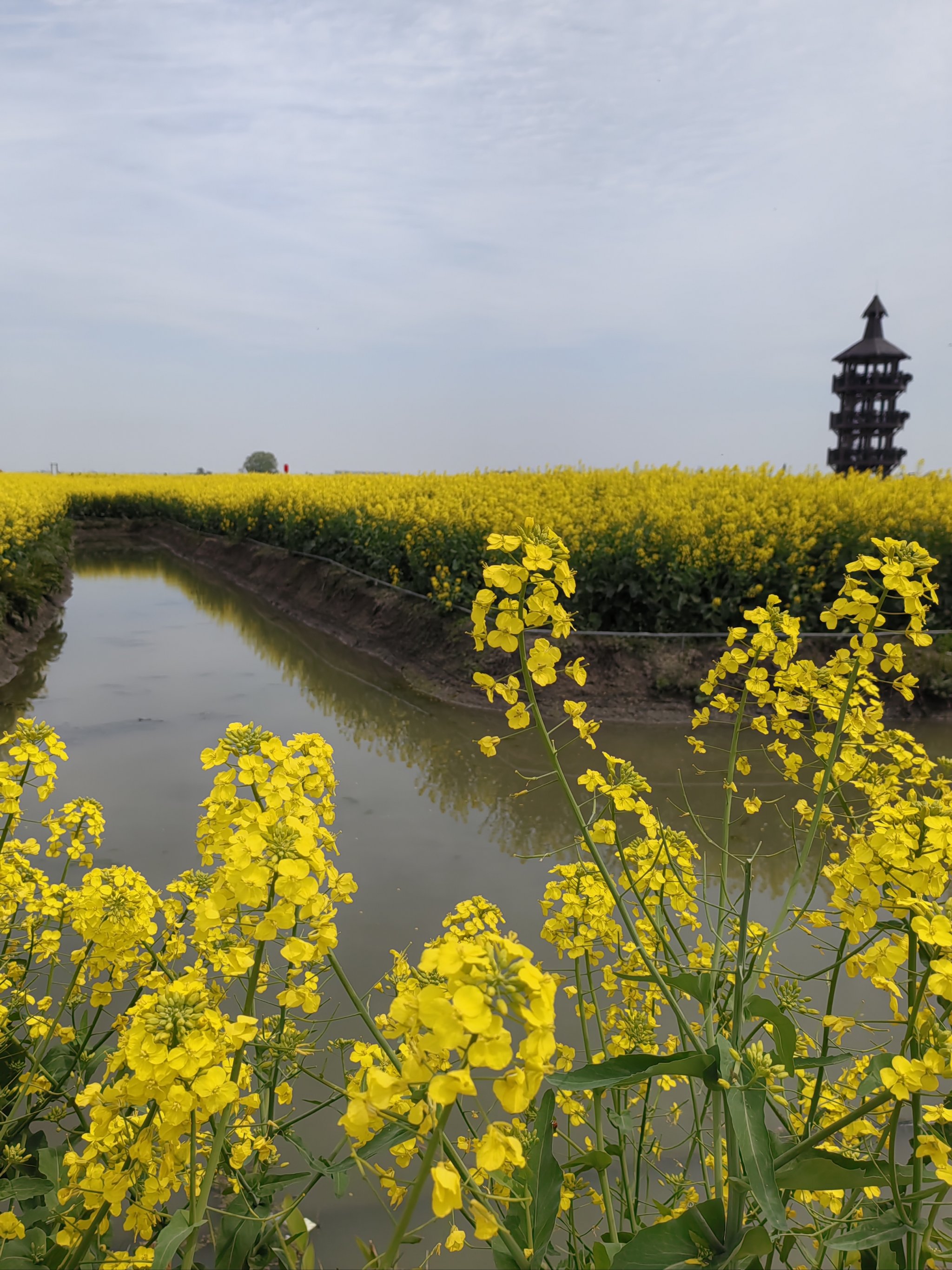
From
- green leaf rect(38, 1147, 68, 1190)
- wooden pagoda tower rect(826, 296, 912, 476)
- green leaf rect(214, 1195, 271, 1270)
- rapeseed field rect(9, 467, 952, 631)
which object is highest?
wooden pagoda tower rect(826, 296, 912, 476)

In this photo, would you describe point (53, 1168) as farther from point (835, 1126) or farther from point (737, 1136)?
point (835, 1126)

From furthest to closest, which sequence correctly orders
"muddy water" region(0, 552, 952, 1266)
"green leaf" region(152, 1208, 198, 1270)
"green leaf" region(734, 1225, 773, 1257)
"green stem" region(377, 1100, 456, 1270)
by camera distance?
1. "muddy water" region(0, 552, 952, 1266)
2. "green leaf" region(734, 1225, 773, 1257)
3. "green leaf" region(152, 1208, 198, 1270)
4. "green stem" region(377, 1100, 456, 1270)

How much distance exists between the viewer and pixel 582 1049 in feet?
9.13

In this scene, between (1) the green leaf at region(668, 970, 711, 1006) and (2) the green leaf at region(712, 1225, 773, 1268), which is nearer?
(2) the green leaf at region(712, 1225, 773, 1268)

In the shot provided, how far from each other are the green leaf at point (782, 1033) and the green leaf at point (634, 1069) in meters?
0.14

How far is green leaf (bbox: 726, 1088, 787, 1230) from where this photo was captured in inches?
42.5

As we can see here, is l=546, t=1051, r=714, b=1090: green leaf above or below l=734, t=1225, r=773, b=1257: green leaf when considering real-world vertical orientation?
above

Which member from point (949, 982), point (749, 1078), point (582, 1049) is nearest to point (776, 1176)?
point (749, 1078)

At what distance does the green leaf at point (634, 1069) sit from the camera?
3.80 ft

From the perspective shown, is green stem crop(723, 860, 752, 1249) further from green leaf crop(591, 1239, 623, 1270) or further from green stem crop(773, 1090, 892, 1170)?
green leaf crop(591, 1239, 623, 1270)

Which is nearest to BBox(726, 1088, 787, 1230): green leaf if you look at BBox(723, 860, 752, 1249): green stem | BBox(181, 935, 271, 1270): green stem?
BBox(723, 860, 752, 1249): green stem

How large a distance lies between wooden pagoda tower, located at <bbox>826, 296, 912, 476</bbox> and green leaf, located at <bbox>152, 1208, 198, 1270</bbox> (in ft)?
123

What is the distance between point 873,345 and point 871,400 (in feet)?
8.01

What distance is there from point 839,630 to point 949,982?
24.2ft
